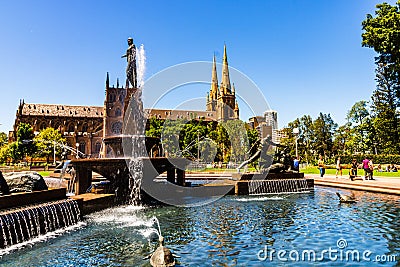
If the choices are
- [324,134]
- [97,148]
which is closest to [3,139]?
[97,148]

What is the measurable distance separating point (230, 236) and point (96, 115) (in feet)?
356

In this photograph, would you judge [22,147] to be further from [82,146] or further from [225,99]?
[225,99]

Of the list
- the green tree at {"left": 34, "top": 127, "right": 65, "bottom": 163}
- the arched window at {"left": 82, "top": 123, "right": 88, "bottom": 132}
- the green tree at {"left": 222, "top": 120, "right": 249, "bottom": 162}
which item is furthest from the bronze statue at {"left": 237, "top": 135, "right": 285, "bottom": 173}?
the arched window at {"left": 82, "top": 123, "right": 88, "bottom": 132}

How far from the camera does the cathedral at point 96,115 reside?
86.4 metres

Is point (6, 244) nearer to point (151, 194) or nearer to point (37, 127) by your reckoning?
point (151, 194)

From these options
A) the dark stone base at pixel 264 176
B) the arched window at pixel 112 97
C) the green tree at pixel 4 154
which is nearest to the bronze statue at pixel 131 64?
the dark stone base at pixel 264 176

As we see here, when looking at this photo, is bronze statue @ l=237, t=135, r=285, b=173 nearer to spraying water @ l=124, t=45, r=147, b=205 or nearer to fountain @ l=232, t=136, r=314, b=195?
fountain @ l=232, t=136, r=314, b=195

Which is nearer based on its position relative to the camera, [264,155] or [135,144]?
[135,144]

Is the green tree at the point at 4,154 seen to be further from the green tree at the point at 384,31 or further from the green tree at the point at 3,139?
the green tree at the point at 384,31

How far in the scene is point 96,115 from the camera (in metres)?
110

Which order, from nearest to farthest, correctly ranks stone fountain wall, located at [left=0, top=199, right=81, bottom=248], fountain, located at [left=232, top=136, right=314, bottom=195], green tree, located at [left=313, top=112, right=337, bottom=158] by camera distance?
stone fountain wall, located at [left=0, top=199, right=81, bottom=248], fountain, located at [left=232, top=136, right=314, bottom=195], green tree, located at [left=313, top=112, right=337, bottom=158]

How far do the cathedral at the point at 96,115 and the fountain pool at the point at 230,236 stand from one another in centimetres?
6994

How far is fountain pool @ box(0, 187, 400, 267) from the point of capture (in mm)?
6964

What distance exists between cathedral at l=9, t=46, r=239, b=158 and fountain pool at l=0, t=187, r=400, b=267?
6994 centimetres
